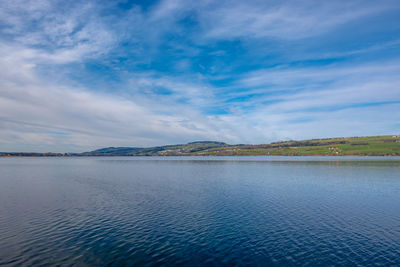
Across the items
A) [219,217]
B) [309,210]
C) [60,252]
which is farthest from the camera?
[309,210]

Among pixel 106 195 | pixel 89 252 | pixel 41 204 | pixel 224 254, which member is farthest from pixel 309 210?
pixel 41 204

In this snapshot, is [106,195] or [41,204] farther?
[106,195]

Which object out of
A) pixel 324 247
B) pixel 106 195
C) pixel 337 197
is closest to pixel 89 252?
pixel 324 247

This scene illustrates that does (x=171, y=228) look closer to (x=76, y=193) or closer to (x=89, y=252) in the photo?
(x=89, y=252)

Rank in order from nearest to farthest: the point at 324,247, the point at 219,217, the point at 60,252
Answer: the point at 60,252 → the point at 324,247 → the point at 219,217

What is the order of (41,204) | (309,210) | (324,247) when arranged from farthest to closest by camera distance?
(41,204) → (309,210) → (324,247)

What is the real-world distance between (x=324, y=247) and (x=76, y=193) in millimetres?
48317

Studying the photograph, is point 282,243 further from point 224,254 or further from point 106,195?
point 106,195

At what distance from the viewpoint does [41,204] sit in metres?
40.9

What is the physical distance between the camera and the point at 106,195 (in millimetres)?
49656

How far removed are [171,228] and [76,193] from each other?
32905 mm

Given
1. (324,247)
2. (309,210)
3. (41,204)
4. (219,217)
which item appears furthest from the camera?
(41,204)

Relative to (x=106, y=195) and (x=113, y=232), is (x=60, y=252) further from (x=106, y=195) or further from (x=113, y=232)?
(x=106, y=195)

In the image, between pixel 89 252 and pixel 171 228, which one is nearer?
pixel 89 252
